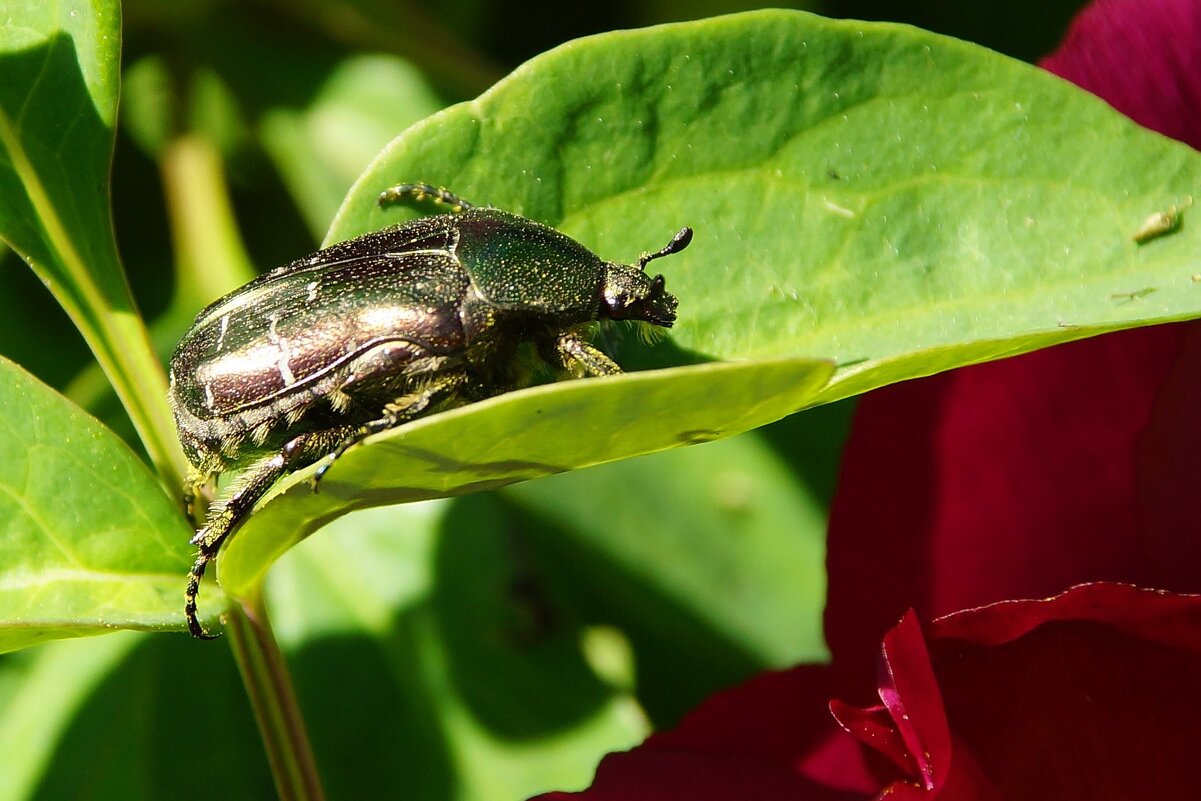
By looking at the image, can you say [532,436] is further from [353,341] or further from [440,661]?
[440,661]

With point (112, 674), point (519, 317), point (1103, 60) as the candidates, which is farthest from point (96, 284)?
point (1103, 60)

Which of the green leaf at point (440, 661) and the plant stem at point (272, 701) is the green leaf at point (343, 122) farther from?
the plant stem at point (272, 701)

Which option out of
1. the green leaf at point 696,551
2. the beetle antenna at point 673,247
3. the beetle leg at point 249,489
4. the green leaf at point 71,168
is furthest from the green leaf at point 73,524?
the green leaf at point 696,551

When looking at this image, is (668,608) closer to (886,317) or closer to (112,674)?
(112,674)

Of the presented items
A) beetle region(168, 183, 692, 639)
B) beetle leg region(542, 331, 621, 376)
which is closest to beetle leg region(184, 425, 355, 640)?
beetle region(168, 183, 692, 639)

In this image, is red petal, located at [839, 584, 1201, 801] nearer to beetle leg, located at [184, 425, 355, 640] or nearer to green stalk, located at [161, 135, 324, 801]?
beetle leg, located at [184, 425, 355, 640]

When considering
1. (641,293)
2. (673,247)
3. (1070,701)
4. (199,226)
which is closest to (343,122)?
(199,226)
